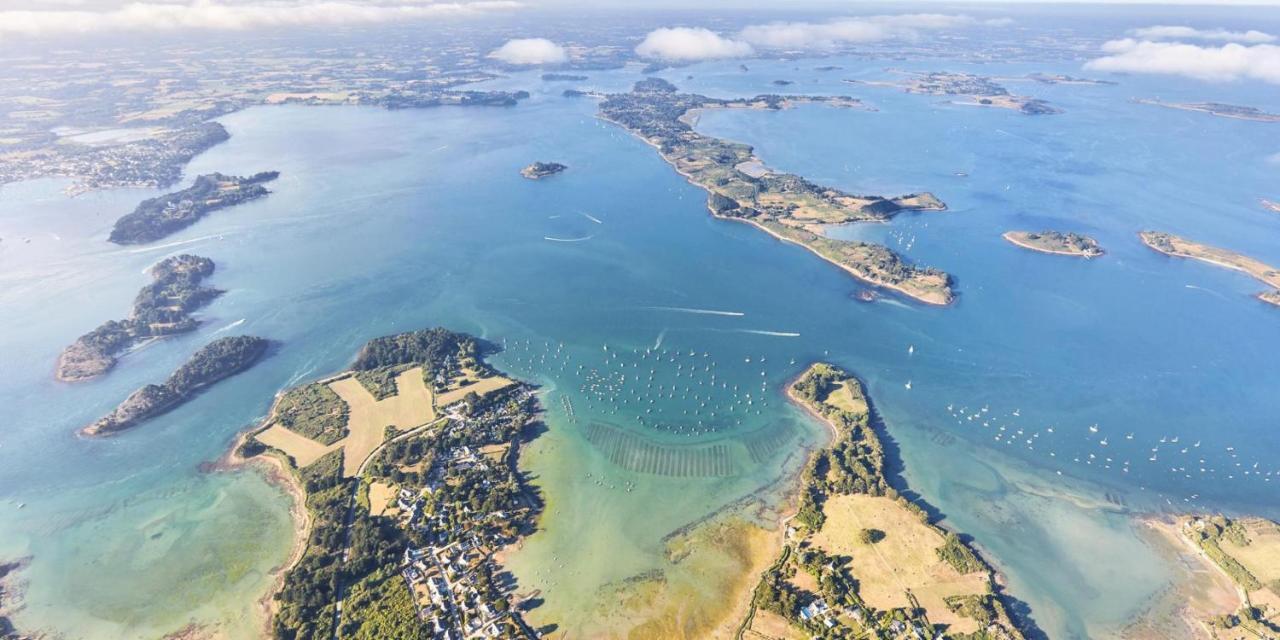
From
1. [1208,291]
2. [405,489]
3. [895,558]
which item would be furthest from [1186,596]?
[1208,291]

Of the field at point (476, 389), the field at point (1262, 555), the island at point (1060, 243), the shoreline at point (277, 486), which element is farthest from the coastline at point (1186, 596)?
the island at point (1060, 243)

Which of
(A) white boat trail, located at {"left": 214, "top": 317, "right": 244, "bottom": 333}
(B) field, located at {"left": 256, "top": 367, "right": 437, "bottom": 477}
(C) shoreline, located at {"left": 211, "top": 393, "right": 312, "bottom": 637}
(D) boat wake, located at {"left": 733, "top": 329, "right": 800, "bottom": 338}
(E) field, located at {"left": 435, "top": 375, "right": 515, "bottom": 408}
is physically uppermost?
(D) boat wake, located at {"left": 733, "top": 329, "right": 800, "bottom": 338}

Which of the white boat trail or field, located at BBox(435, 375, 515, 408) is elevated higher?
the white boat trail

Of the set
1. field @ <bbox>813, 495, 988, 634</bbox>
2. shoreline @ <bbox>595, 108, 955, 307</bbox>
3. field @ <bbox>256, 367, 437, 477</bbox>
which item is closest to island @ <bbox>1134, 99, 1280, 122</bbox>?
shoreline @ <bbox>595, 108, 955, 307</bbox>

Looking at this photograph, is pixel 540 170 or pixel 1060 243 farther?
pixel 540 170

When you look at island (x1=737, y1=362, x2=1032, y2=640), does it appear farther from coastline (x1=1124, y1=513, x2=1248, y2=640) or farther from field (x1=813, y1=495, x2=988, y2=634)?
coastline (x1=1124, y1=513, x2=1248, y2=640)

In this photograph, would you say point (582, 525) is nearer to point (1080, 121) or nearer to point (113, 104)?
point (1080, 121)

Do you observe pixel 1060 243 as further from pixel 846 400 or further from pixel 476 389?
pixel 476 389
